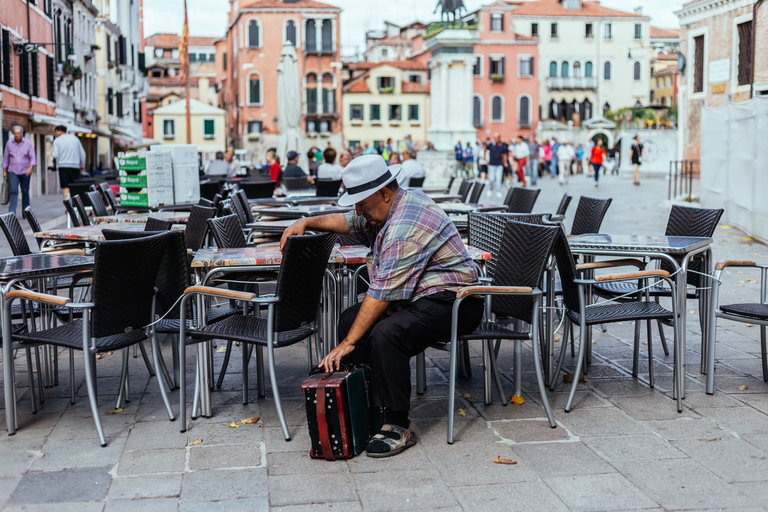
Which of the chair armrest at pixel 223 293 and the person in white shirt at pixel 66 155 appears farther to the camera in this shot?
the person in white shirt at pixel 66 155

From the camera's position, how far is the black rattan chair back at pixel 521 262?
5.02m

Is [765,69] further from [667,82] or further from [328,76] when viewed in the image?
[667,82]

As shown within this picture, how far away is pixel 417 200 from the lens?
15.3ft

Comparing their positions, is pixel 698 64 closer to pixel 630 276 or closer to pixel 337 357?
pixel 630 276

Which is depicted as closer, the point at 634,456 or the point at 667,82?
the point at 634,456

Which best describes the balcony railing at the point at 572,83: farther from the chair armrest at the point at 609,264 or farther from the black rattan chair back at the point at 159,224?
the black rattan chair back at the point at 159,224

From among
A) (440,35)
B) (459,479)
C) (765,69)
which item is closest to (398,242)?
(459,479)

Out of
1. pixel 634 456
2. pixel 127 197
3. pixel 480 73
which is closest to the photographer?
pixel 634 456

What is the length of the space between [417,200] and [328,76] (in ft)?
211

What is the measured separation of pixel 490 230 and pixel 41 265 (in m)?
2.52

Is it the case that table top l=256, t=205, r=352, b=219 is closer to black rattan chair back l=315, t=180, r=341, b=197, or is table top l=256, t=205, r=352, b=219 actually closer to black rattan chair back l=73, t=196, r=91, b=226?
black rattan chair back l=73, t=196, r=91, b=226

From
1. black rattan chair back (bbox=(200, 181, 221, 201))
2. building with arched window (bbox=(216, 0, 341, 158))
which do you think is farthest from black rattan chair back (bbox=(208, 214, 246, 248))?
building with arched window (bbox=(216, 0, 341, 158))

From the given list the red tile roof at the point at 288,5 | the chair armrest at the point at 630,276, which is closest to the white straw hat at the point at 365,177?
the chair armrest at the point at 630,276

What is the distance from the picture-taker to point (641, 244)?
18.7ft
